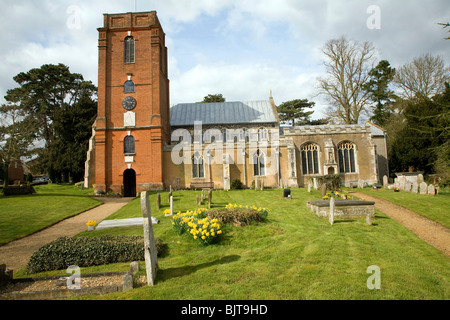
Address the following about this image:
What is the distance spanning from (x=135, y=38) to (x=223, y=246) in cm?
2597

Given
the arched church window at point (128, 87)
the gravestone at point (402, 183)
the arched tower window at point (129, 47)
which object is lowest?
the gravestone at point (402, 183)

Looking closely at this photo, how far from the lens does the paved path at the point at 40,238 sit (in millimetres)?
9500

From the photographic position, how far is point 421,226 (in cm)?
1168

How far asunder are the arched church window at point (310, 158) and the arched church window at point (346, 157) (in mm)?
2487

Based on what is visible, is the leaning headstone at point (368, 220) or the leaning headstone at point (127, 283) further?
the leaning headstone at point (368, 220)

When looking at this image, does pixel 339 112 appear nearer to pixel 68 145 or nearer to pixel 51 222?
pixel 51 222

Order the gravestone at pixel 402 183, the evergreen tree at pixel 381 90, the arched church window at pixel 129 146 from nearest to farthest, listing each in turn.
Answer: the gravestone at pixel 402 183
the arched church window at pixel 129 146
the evergreen tree at pixel 381 90

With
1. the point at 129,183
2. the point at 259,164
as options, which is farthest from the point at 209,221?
the point at 129,183

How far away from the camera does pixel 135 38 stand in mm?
28172

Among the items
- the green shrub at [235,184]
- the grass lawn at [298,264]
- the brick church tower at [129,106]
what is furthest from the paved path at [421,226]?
the brick church tower at [129,106]

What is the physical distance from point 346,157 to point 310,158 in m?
3.75

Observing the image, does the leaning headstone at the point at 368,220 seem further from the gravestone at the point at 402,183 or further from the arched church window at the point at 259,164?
the arched church window at the point at 259,164

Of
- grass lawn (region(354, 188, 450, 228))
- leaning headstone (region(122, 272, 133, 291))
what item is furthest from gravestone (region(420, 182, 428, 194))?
leaning headstone (region(122, 272, 133, 291))

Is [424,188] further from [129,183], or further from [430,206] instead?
[129,183]
